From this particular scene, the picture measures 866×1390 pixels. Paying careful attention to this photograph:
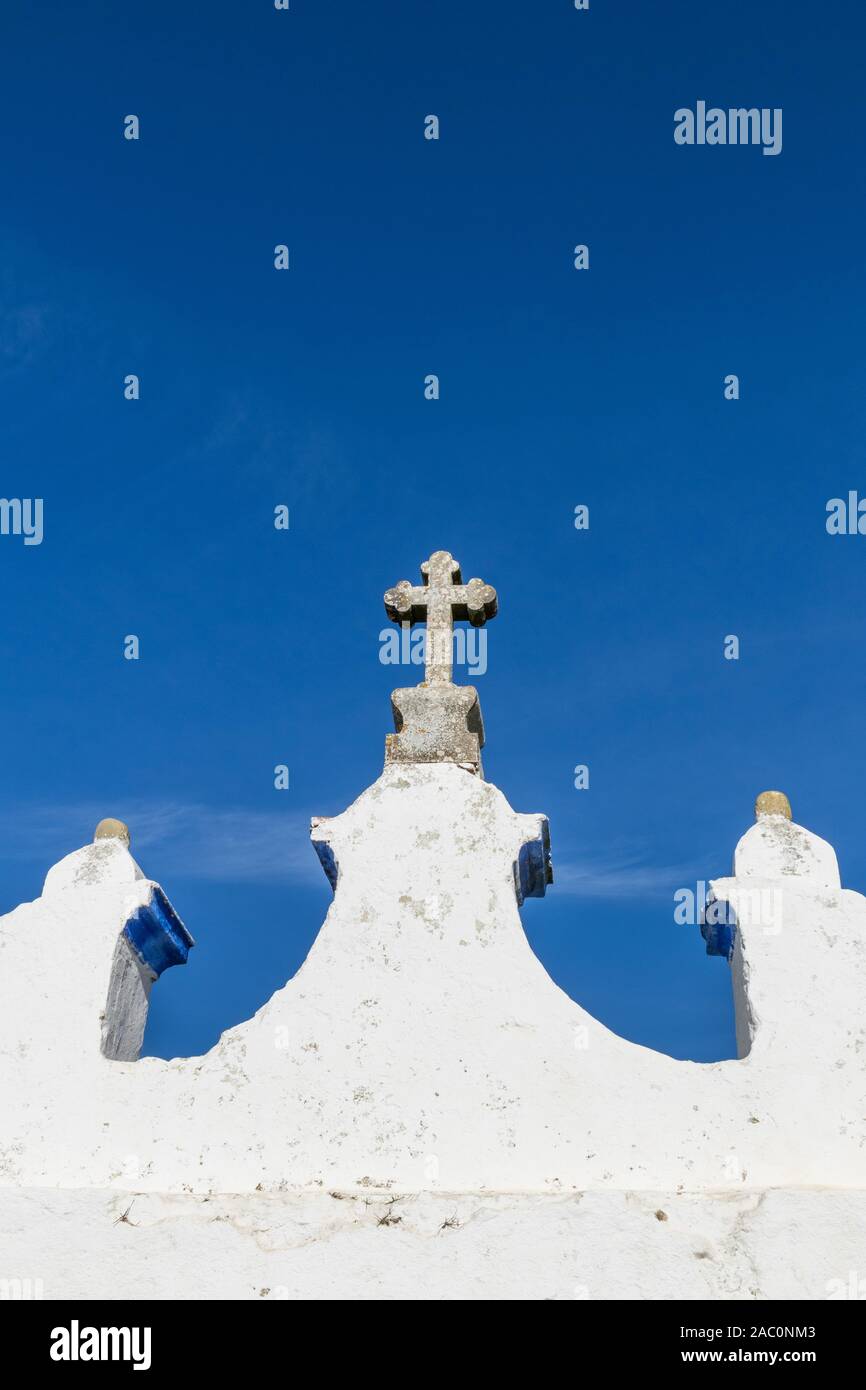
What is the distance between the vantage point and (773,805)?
18.4 feet

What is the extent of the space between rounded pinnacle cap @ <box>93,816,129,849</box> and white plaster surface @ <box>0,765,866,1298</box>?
324 millimetres

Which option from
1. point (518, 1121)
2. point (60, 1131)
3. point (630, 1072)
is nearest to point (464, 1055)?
point (518, 1121)

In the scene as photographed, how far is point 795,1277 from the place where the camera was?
14.0ft

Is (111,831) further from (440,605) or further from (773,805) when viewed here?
(773,805)

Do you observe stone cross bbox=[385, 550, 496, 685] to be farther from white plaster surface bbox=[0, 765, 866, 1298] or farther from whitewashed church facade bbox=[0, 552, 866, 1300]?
white plaster surface bbox=[0, 765, 866, 1298]

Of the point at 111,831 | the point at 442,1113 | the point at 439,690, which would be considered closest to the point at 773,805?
the point at 439,690

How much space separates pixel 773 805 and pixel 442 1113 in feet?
7.26

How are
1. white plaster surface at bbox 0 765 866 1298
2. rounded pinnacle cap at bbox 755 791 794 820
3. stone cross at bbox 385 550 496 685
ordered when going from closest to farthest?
white plaster surface at bbox 0 765 866 1298 → rounded pinnacle cap at bbox 755 791 794 820 → stone cross at bbox 385 550 496 685

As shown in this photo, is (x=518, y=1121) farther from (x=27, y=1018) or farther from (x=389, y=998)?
(x=27, y=1018)

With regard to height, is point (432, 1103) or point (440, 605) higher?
point (440, 605)

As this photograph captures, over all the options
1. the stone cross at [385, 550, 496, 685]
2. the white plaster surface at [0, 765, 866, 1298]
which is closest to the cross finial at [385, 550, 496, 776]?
the stone cross at [385, 550, 496, 685]

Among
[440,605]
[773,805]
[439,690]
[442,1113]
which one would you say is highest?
[440,605]

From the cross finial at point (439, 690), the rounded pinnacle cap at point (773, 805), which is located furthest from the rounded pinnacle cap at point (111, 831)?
the rounded pinnacle cap at point (773, 805)

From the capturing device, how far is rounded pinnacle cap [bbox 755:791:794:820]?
220 inches
